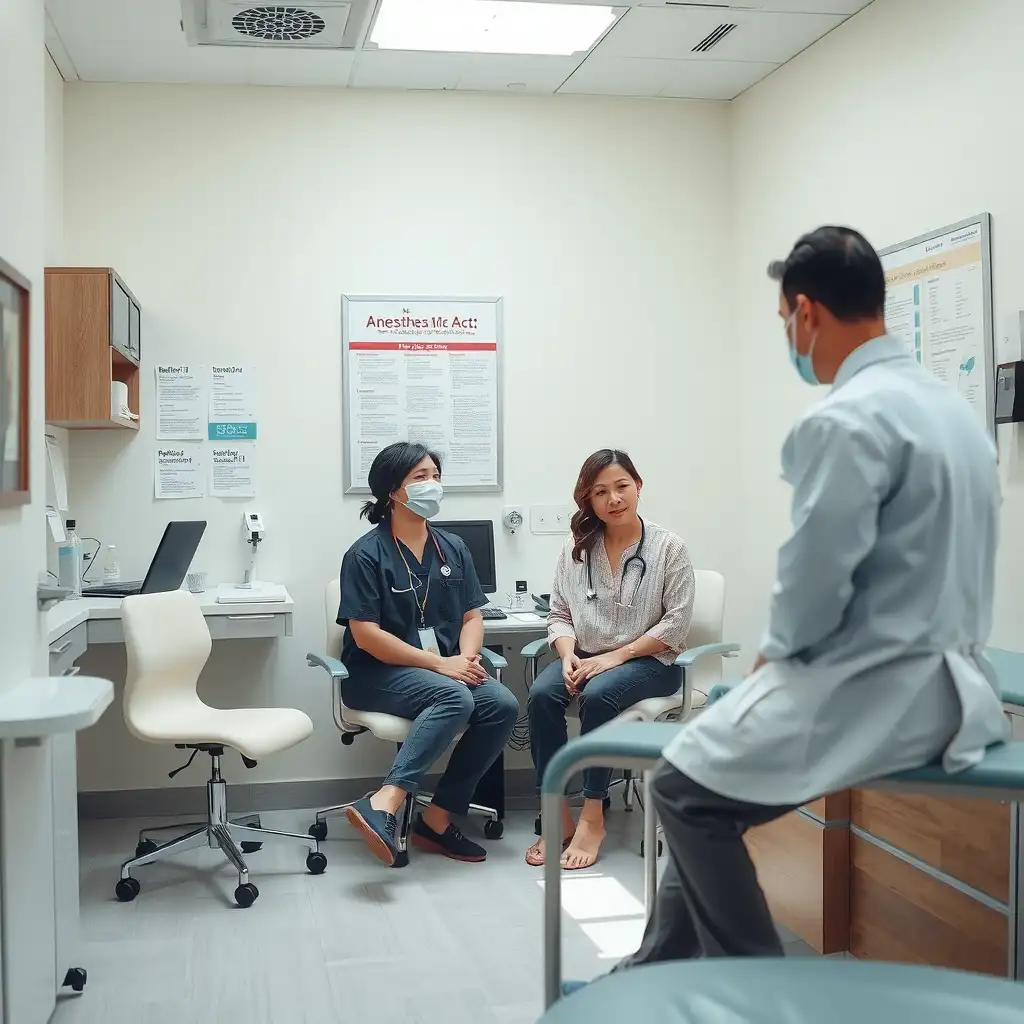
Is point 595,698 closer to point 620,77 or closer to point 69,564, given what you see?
point 69,564

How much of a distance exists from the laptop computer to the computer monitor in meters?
0.90

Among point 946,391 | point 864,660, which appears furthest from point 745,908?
point 946,391

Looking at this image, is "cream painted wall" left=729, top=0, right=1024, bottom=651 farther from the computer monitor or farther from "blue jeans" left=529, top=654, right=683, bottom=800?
the computer monitor

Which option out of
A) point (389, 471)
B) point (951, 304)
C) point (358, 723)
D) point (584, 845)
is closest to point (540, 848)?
point (584, 845)

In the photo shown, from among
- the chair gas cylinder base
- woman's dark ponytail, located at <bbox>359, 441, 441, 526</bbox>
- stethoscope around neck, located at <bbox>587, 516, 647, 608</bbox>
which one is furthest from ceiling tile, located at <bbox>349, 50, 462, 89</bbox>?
the chair gas cylinder base

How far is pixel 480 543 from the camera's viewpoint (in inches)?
177

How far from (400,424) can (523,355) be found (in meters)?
0.57

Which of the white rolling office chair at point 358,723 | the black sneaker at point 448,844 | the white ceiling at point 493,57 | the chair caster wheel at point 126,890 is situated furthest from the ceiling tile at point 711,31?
the chair caster wheel at point 126,890

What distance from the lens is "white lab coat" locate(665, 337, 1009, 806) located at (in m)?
1.64

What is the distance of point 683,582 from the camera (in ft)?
12.8

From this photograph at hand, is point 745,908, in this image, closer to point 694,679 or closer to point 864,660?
point 864,660

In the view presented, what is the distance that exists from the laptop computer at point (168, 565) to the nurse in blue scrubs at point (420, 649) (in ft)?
1.99

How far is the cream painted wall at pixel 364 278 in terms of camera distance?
172 inches

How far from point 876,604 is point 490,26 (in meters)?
2.99
